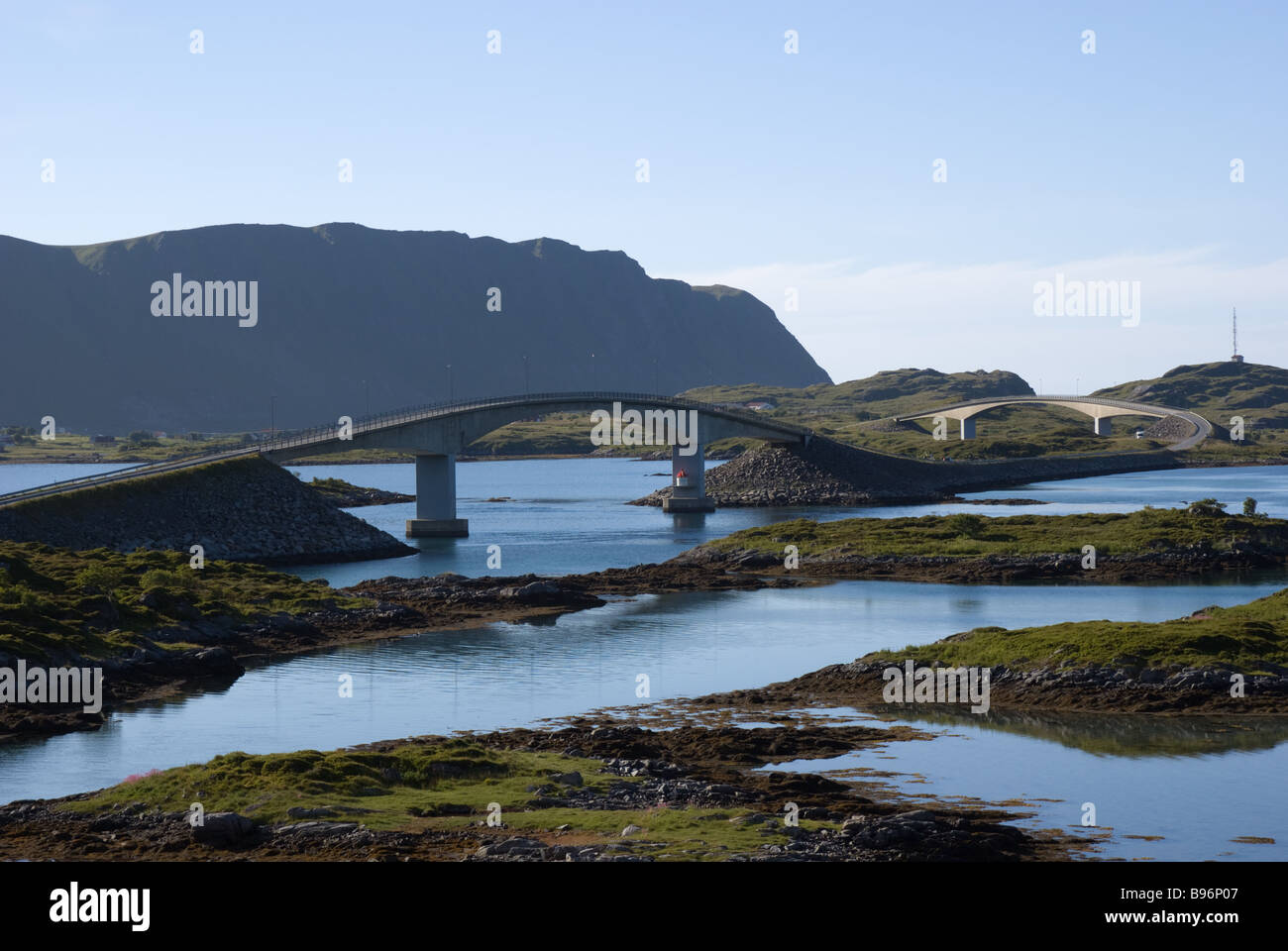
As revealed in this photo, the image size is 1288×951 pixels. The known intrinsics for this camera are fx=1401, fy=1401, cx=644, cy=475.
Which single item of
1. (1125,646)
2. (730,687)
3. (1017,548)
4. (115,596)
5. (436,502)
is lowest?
(730,687)

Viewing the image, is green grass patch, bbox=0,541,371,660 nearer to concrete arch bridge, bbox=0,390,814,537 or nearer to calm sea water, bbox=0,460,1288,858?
calm sea water, bbox=0,460,1288,858

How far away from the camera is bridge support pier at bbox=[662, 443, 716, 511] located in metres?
150

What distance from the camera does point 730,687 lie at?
170 ft

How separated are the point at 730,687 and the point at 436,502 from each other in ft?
243

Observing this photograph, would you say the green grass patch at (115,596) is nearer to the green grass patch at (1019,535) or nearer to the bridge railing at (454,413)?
the bridge railing at (454,413)

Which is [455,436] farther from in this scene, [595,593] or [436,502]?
[595,593]

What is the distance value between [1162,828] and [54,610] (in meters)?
42.9

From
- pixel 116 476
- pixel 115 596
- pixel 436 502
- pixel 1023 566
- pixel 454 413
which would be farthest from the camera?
pixel 454 413

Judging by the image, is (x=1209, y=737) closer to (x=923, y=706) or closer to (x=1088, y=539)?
(x=923, y=706)

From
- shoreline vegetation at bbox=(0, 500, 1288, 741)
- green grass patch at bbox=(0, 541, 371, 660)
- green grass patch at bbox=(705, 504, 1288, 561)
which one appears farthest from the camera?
green grass patch at bbox=(705, 504, 1288, 561)

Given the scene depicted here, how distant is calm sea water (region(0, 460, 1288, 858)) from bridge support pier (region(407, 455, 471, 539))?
18.3 meters

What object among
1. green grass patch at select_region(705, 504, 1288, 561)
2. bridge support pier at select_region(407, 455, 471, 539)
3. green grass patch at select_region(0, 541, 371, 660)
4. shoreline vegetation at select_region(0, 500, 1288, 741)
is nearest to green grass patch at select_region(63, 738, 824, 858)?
shoreline vegetation at select_region(0, 500, 1288, 741)

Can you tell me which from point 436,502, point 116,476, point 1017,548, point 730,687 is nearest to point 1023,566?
point 1017,548
